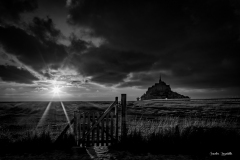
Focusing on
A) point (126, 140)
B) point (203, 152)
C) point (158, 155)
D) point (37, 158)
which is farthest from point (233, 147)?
point (37, 158)

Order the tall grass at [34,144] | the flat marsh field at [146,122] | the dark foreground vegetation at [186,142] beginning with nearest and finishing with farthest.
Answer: the flat marsh field at [146,122]
the tall grass at [34,144]
the dark foreground vegetation at [186,142]

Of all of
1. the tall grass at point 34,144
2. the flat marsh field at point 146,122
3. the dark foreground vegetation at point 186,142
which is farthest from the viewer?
the dark foreground vegetation at point 186,142

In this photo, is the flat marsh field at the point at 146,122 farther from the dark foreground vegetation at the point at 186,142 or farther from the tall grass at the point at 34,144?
the tall grass at the point at 34,144

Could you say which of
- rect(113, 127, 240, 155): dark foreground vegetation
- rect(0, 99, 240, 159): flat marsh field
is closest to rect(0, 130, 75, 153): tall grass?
rect(0, 99, 240, 159): flat marsh field

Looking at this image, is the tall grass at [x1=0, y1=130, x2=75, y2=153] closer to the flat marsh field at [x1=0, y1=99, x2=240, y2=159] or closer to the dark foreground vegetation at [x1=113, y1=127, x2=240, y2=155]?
the flat marsh field at [x1=0, y1=99, x2=240, y2=159]

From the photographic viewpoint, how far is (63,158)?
5.34 metres

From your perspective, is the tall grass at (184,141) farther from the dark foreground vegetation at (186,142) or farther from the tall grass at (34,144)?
the tall grass at (34,144)

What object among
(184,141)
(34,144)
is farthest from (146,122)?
(34,144)

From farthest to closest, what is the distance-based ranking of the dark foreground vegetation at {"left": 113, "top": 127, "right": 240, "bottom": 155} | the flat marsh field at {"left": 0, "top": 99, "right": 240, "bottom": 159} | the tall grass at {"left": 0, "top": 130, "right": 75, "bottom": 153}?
the dark foreground vegetation at {"left": 113, "top": 127, "right": 240, "bottom": 155} < the tall grass at {"left": 0, "top": 130, "right": 75, "bottom": 153} < the flat marsh field at {"left": 0, "top": 99, "right": 240, "bottom": 159}

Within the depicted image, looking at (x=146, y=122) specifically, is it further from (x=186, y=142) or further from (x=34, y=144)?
(x=34, y=144)

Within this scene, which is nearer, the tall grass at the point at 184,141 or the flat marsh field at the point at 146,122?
the flat marsh field at the point at 146,122

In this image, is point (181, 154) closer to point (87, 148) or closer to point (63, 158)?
point (87, 148)

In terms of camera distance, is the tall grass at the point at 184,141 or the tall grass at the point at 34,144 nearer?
the tall grass at the point at 34,144

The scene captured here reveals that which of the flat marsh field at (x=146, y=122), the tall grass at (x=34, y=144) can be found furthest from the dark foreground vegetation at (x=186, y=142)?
the tall grass at (x=34, y=144)
